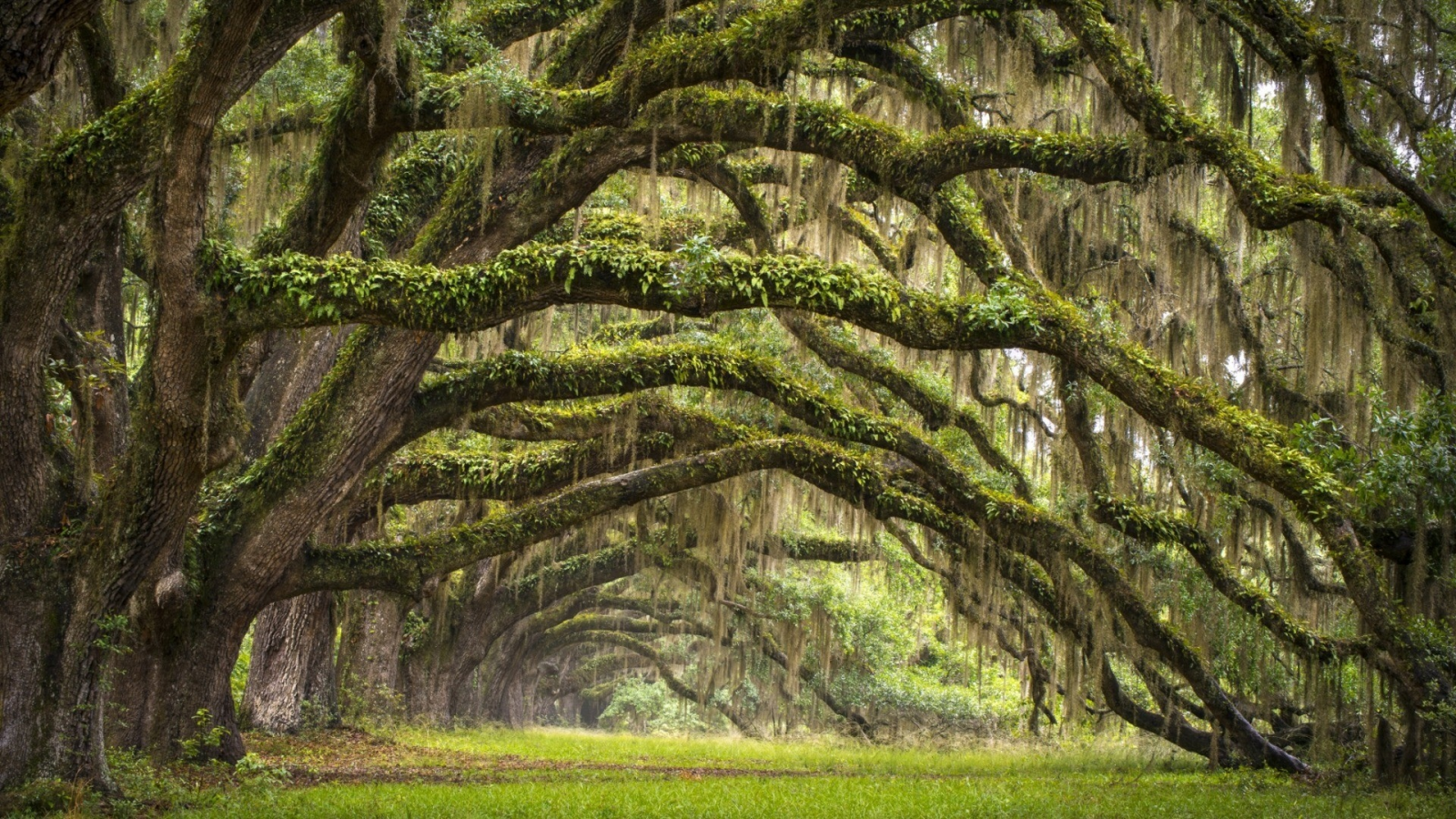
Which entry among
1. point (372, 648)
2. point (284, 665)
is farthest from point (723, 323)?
point (372, 648)

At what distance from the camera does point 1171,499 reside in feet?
49.5

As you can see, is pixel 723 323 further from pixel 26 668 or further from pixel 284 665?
pixel 26 668

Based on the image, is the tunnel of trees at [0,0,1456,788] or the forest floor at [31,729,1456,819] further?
the forest floor at [31,729,1456,819]

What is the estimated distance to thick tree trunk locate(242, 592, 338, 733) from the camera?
14383 millimetres

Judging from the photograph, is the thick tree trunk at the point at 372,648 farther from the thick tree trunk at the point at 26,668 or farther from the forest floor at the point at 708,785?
the thick tree trunk at the point at 26,668

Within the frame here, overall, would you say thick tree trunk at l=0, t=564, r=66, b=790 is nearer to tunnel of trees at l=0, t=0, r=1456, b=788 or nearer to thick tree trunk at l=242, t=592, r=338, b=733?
tunnel of trees at l=0, t=0, r=1456, b=788

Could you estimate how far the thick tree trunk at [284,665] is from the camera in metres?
14.4

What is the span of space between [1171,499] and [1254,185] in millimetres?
8445

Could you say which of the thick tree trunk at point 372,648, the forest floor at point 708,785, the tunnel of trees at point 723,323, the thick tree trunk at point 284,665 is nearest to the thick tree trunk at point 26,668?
the tunnel of trees at point 723,323

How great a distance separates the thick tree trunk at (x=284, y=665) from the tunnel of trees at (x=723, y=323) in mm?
45

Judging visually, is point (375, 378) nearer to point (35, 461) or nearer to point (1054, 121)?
point (35, 461)

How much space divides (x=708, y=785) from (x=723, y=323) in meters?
5.97

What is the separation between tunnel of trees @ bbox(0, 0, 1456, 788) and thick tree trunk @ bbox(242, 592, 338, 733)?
45 mm

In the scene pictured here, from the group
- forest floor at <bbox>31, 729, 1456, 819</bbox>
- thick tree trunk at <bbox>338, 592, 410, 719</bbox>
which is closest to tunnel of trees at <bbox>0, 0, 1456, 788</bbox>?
forest floor at <bbox>31, 729, 1456, 819</bbox>
